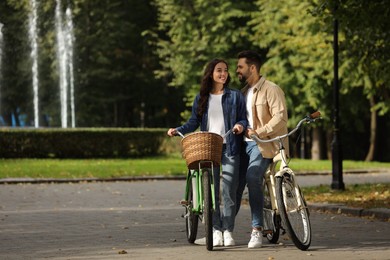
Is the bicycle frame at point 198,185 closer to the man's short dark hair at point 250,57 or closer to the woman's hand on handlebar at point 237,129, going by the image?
the woman's hand on handlebar at point 237,129

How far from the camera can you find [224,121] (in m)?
11.9

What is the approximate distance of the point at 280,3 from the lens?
47.4 meters

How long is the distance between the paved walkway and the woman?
0.27 meters

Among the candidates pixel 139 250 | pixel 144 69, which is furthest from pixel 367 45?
pixel 144 69

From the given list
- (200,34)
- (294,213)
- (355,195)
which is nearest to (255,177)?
(294,213)

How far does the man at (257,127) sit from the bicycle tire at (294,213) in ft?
1.24

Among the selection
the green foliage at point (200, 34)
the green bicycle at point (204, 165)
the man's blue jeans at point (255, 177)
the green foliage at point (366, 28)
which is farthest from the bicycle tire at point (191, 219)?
the green foliage at point (200, 34)

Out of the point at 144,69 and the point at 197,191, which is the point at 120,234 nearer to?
the point at 197,191

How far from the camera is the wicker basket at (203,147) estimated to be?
446 inches

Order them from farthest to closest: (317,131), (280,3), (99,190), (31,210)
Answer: (317,131) → (280,3) → (99,190) → (31,210)

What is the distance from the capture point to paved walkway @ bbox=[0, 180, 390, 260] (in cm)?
1138

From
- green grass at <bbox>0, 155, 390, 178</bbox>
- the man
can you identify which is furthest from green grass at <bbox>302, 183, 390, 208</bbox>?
green grass at <bbox>0, 155, 390, 178</bbox>

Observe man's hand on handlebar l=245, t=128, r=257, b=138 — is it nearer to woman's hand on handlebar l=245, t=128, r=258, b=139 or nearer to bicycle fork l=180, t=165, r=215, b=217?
woman's hand on handlebar l=245, t=128, r=258, b=139

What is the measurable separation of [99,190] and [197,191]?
13476 millimetres
